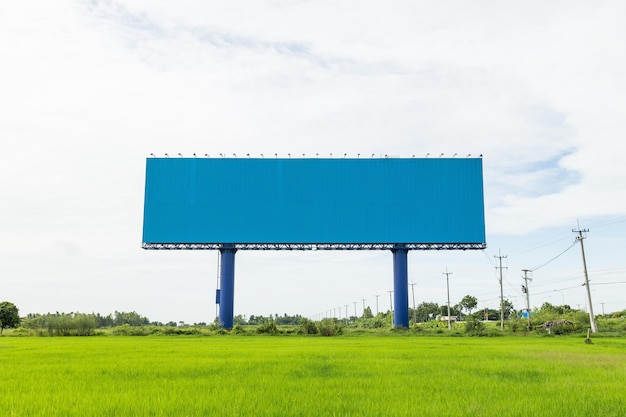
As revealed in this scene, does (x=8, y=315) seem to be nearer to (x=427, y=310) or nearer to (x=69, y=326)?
(x=69, y=326)

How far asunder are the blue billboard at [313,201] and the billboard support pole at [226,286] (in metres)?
1.23

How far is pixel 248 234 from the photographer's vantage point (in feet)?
156

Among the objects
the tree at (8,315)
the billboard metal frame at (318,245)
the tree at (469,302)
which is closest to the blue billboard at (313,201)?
the billboard metal frame at (318,245)

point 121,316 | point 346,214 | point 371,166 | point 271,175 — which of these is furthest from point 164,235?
point 121,316

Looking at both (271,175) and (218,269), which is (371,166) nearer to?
(271,175)

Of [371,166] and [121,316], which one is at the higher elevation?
[371,166]

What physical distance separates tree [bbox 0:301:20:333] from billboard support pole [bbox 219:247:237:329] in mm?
30757

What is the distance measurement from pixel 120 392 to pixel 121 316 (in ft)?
375

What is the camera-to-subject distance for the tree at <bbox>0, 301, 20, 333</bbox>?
63.6m

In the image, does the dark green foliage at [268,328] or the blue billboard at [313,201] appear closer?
the dark green foliage at [268,328]

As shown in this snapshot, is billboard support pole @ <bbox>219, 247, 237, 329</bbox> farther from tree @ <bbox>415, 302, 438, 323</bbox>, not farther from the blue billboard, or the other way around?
tree @ <bbox>415, 302, 438, 323</bbox>

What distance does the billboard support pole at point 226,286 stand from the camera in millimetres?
48438

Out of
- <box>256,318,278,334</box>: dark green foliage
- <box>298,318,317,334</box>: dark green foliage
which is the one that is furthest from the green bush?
<box>298,318,317,334</box>: dark green foliage

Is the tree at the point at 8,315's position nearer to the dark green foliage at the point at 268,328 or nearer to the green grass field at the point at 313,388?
the dark green foliage at the point at 268,328
